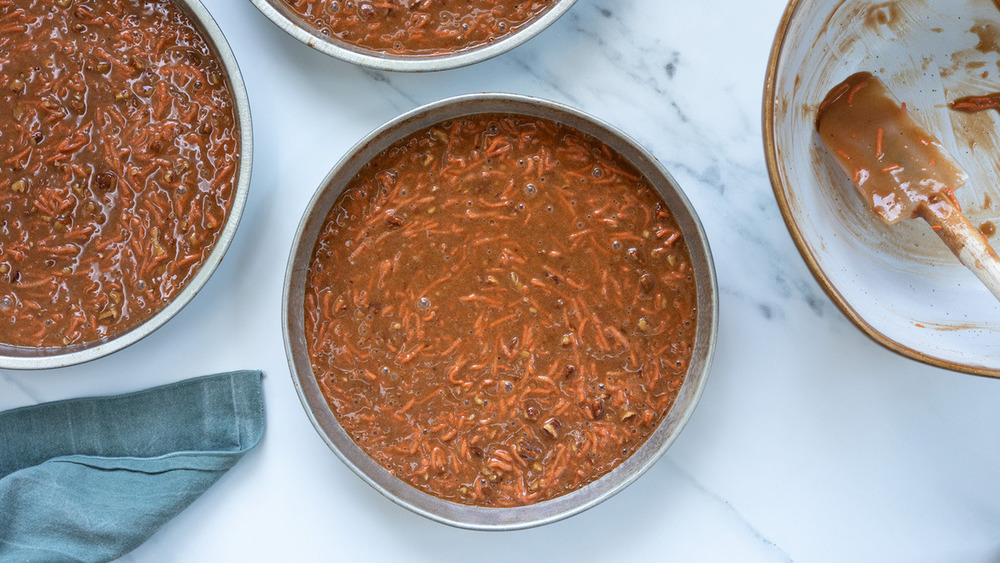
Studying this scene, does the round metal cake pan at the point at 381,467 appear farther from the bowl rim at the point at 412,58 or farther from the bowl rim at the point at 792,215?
the bowl rim at the point at 792,215

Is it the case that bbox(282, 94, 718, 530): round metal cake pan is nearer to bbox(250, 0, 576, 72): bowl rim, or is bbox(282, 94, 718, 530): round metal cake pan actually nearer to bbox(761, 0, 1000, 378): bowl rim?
bbox(250, 0, 576, 72): bowl rim

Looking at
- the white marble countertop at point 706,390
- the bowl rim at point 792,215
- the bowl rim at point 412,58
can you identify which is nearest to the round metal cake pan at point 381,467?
the bowl rim at point 412,58

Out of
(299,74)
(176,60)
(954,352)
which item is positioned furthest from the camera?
(299,74)

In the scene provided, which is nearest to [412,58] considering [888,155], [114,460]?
[888,155]

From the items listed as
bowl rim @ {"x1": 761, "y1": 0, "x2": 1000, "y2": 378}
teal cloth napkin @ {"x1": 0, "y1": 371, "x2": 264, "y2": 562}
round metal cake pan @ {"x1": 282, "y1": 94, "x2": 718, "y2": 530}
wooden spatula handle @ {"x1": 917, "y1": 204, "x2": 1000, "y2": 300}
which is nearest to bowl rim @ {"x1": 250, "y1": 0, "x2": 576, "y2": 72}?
round metal cake pan @ {"x1": 282, "y1": 94, "x2": 718, "y2": 530}

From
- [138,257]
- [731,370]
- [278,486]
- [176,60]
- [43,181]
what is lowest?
[278,486]

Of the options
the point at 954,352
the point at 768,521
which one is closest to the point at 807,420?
the point at 768,521

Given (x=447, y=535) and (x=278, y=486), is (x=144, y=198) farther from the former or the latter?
(x=447, y=535)
